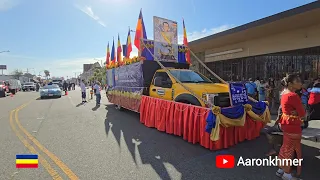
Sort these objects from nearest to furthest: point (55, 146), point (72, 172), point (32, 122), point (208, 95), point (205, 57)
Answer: point (72, 172) → point (55, 146) → point (208, 95) → point (32, 122) → point (205, 57)

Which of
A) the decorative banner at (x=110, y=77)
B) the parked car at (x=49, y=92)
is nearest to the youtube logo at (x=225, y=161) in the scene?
the decorative banner at (x=110, y=77)

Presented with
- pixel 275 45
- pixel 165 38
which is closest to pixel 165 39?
pixel 165 38

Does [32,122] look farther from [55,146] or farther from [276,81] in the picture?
[276,81]

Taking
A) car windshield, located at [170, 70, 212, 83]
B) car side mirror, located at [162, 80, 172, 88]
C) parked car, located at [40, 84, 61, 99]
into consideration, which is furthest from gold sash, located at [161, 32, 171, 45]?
parked car, located at [40, 84, 61, 99]

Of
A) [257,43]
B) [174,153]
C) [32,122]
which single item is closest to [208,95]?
[174,153]

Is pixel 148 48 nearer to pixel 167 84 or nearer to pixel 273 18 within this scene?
pixel 167 84

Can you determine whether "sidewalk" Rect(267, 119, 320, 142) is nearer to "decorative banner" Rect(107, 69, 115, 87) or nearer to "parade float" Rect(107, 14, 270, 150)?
"parade float" Rect(107, 14, 270, 150)

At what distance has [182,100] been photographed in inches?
248

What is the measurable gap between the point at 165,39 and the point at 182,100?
3.79 meters

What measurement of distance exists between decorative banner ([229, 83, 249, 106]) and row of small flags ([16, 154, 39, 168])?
14.9 ft

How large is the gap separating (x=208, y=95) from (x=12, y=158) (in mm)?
4673

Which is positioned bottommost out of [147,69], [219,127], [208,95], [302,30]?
[219,127]

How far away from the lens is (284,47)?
1198cm

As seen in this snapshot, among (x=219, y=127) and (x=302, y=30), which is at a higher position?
(x=302, y=30)
